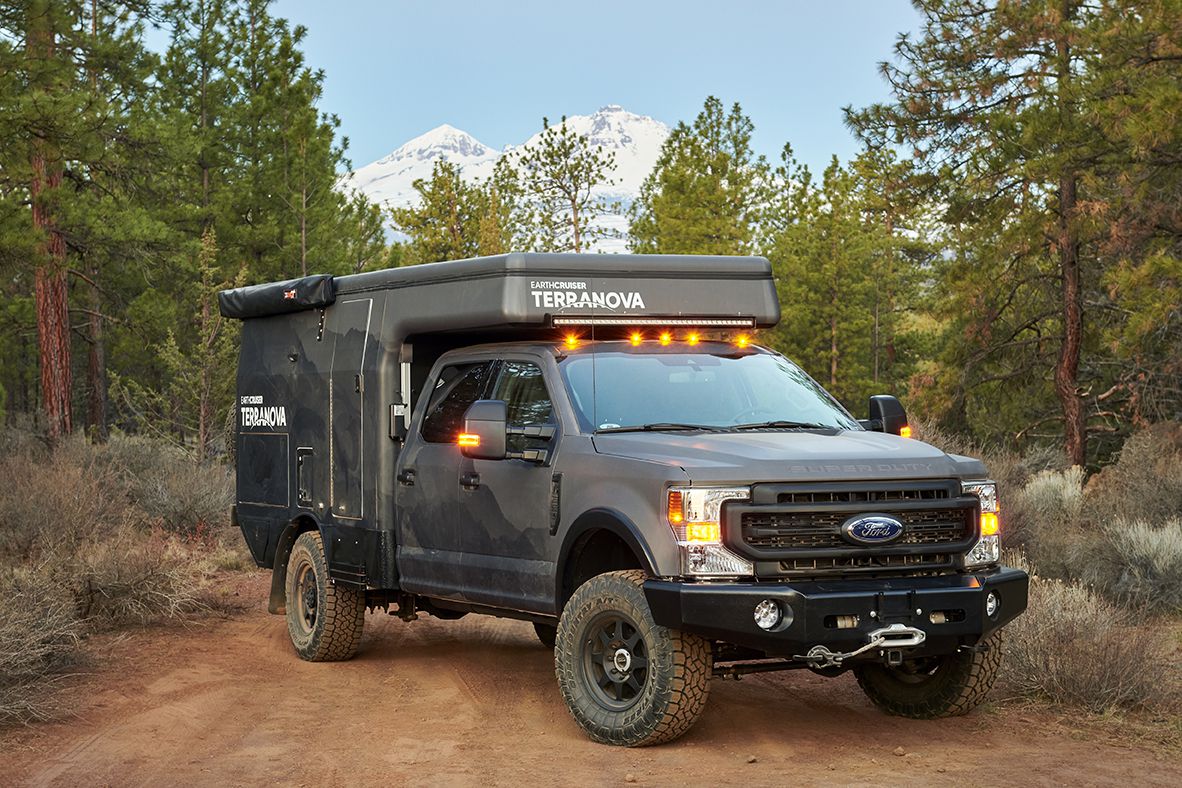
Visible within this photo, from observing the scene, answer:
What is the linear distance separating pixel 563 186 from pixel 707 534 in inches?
1884

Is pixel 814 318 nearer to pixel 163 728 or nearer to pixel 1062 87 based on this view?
pixel 1062 87

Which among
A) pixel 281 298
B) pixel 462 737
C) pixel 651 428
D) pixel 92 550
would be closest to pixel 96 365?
pixel 92 550

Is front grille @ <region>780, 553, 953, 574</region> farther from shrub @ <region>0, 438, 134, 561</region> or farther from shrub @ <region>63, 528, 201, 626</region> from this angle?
shrub @ <region>0, 438, 134, 561</region>

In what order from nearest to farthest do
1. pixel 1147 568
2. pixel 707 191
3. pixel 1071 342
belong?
pixel 1147 568, pixel 1071 342, pixel 707 191

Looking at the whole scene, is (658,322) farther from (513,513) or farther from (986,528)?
(986,528)

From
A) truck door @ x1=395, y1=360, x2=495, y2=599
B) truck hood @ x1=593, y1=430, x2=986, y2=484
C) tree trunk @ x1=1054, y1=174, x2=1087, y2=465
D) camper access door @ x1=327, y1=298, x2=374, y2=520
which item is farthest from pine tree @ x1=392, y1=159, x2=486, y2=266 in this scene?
truck hood @ x1=593, y1=430, x2=986, y2=484

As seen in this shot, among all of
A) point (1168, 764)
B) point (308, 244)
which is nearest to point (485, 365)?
point (1168, 764)

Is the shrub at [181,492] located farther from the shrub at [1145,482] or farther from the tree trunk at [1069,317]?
the tree trunk at [1069,317]

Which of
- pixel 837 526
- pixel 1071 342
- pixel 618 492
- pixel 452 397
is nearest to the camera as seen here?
pixel 837 526

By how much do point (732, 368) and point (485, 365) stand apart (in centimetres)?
157

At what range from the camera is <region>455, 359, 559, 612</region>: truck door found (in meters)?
7.97

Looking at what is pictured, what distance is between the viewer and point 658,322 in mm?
8844

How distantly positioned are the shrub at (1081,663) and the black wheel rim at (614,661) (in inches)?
105

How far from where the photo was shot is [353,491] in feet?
32.1
